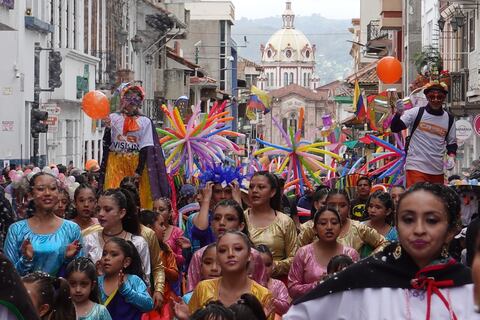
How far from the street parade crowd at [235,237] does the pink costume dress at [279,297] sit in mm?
14

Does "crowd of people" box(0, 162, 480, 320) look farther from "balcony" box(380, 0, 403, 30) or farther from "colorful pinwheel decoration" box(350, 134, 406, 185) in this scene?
"balcony" box(380, 0, 403, 30)

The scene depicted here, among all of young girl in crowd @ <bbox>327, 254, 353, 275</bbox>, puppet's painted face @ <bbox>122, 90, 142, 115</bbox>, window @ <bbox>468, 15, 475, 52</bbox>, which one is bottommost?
young girl in crowd @ <bbox>327, 254, 353, 275</bbox>

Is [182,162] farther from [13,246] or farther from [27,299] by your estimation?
[27,299]

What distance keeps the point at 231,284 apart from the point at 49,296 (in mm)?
1401

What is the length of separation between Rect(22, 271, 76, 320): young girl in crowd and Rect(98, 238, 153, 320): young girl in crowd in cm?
163

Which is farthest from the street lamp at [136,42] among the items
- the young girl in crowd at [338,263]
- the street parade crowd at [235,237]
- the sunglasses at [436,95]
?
the young girl in crowd at [338,263]

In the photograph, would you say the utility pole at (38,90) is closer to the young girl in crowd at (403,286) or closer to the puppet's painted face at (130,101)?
the puppet's painted face at (130,101)

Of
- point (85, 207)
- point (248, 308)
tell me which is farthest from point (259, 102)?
point (248, 308)

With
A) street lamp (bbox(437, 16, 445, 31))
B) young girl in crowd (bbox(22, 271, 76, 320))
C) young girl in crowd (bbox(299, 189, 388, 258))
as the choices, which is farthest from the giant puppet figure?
street lamp (bbox(437, 16, 445, 31))

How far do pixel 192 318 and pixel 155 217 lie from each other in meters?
5.12

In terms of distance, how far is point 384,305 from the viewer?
222 inches

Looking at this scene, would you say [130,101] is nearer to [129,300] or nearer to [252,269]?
[129,300]

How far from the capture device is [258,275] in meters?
9.19

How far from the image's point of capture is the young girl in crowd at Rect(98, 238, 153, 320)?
31.1 ft
